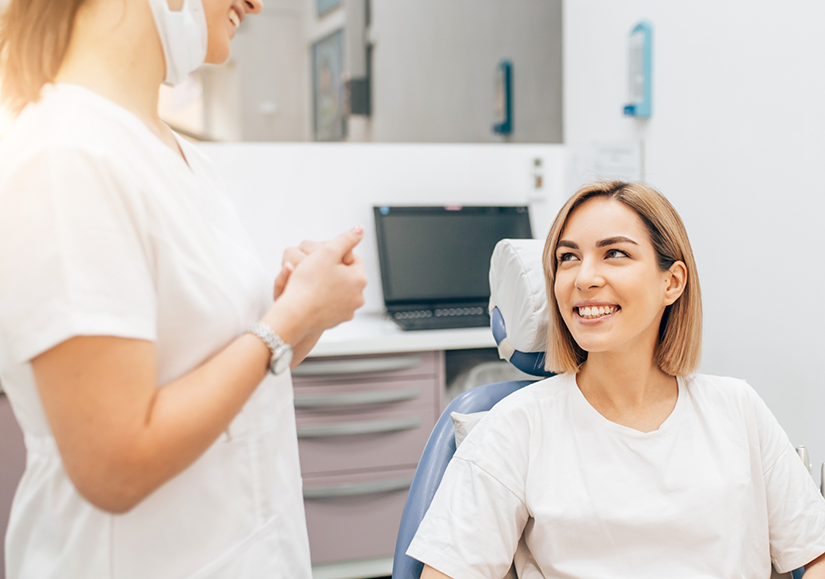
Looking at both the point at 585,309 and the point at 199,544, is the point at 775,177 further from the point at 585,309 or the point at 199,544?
the point at 199,544

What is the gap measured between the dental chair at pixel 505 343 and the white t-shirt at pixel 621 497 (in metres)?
0.08

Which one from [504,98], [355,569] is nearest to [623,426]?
[355,569]

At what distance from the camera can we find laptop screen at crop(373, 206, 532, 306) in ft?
Answer: 8.23

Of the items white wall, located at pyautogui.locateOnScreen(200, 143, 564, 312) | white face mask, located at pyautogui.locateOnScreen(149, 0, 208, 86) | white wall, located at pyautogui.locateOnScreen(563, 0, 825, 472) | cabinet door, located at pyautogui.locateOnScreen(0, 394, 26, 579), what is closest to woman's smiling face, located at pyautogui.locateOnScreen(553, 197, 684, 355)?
white wall, located at pyautogui.locateOnScreen(563, 0, 825, 472)

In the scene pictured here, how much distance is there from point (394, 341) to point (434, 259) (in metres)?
0.52

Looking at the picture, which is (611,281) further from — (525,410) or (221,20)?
(221,20)

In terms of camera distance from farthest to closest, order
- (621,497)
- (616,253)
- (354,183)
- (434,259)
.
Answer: (354,183) → (434,259) → (616,253) → (621,497)

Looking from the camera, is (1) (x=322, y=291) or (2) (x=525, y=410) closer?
(1) (x=322, y=291)

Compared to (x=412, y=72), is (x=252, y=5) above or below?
below

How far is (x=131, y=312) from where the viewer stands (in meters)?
0.61

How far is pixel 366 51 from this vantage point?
270 centimetres

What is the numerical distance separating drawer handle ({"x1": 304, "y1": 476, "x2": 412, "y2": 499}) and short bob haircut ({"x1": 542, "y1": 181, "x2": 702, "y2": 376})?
1.06 meters

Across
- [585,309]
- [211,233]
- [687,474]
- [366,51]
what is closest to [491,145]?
[366,51]

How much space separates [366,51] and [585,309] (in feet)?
6.16
